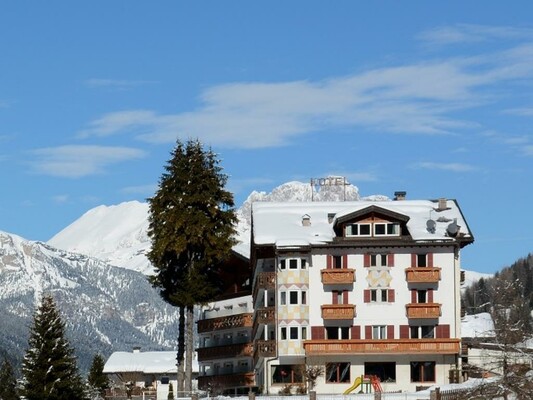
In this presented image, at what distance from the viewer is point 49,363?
105312 millimetres

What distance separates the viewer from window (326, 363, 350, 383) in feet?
351

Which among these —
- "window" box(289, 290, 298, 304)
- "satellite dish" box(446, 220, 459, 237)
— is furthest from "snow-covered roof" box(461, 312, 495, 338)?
"window" box(289, 290, 298, 304)

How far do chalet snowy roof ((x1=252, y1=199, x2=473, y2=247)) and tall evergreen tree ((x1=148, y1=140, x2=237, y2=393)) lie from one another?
333 centimetres

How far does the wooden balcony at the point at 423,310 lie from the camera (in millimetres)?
107125

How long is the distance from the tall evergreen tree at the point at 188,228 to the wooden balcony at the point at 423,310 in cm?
1367

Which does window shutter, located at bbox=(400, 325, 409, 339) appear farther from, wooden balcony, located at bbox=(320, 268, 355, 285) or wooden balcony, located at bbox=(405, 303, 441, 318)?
wooden balcony, located at bbox=(320, 268, 355, 285)

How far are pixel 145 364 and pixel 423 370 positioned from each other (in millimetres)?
90544

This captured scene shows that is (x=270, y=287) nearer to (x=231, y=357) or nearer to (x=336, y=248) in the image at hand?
(x=336, y=248)

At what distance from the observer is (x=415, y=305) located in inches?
4222

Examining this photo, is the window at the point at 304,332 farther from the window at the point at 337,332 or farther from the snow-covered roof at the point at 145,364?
the snow-covered roof at the point at 145,364

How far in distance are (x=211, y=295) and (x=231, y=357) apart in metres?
22.7

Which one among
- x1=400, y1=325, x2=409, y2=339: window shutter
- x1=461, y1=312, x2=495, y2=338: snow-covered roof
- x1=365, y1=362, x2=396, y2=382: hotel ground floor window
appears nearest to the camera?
x1=365, y1=362, x2=396, y2=382: hotel ground floor window

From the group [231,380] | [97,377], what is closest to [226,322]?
[231,380]

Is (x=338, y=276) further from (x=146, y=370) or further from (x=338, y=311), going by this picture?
(x=146, y=370)
